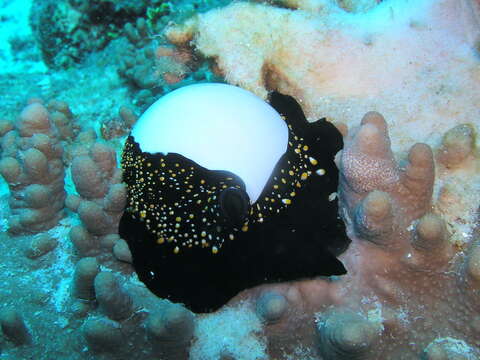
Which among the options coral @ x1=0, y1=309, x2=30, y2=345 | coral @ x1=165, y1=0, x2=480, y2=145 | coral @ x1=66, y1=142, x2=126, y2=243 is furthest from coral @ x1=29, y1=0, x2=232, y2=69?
coral @ x1=0, y1=309, x2=30, y2=345

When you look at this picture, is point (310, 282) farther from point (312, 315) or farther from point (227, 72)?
point (227, 72)

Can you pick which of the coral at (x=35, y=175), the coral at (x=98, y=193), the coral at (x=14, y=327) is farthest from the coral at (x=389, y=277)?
the coral at (x=35, y=175)

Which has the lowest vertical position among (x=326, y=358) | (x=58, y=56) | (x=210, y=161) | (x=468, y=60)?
(x=58, y=56)

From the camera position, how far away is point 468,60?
2980 mm

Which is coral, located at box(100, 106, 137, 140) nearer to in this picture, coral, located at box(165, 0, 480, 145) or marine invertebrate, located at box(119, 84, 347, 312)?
coral, located at box(165, 0, 480, 145)

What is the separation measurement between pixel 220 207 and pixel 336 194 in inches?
33.7

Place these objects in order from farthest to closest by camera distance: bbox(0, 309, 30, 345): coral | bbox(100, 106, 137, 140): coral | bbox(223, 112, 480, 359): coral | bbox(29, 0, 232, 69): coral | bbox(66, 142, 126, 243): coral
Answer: bbox(29, 0, 232, 69): coral < bbox(100, 106, 137, 140): coral < bbox(66, 142, 126, 243): coral < bbox(0, 309, 30, 345): coral < bbox(223, 112, 480, 359): coral

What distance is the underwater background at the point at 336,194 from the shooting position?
91.3 inches

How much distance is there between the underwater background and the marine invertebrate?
0.13m

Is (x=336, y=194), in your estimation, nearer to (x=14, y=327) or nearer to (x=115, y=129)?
(x=14, y=327)

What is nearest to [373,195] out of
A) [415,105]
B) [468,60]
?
[415,105]

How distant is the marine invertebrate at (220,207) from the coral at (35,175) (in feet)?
2.84

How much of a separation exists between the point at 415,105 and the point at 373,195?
1226 millimetres

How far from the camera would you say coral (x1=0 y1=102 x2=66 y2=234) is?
306 centimetres
